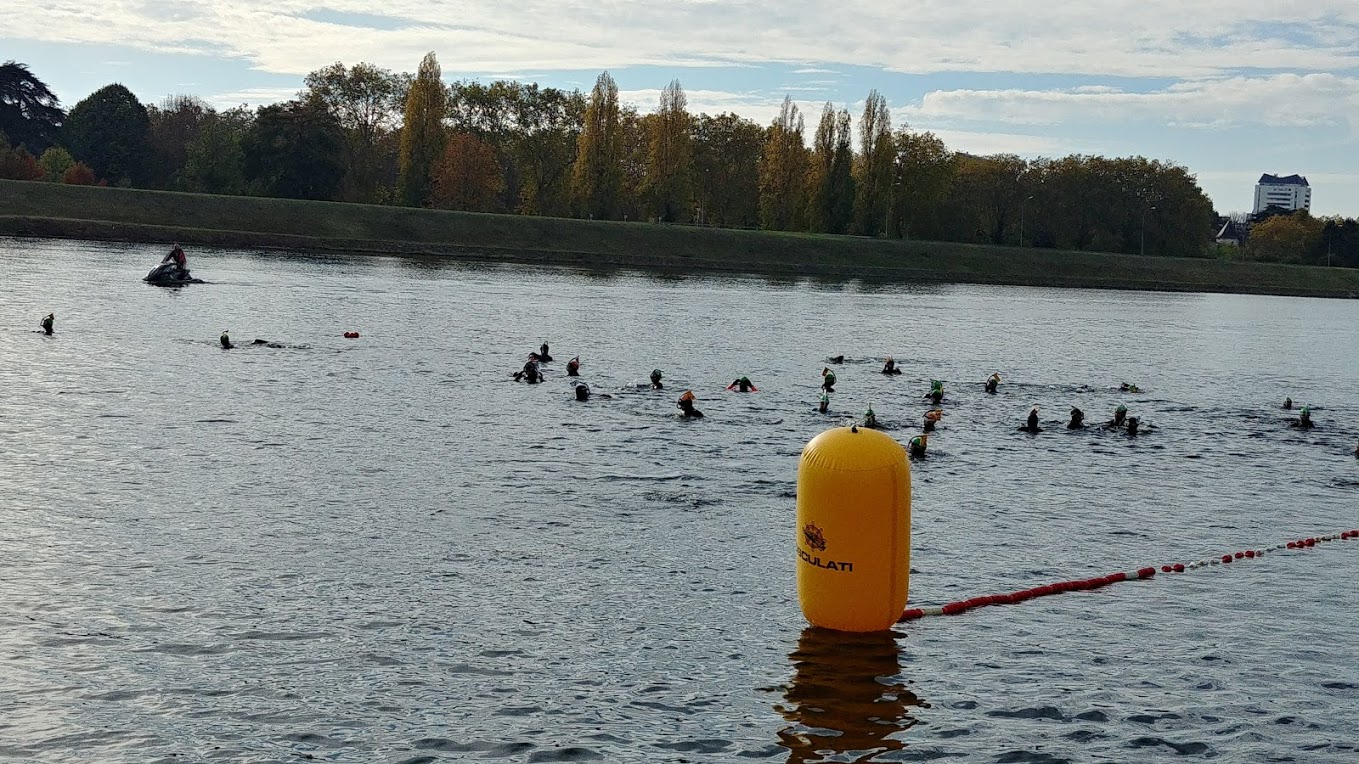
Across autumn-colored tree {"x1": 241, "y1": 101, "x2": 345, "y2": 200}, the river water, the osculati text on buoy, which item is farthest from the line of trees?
the osculati text on buoy

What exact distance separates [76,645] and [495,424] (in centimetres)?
1923

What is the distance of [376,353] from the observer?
51.2 metres

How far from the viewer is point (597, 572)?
66.8 ft

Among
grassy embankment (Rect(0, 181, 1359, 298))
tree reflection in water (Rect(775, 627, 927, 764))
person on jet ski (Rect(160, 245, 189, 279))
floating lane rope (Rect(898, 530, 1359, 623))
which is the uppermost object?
grassy embankment (Rect(0, 181, 1359, 298))

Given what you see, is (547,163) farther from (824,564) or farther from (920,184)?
(824,564)

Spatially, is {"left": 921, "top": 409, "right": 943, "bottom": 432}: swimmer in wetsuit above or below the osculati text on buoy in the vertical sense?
below

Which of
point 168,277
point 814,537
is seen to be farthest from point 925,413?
point 168,277

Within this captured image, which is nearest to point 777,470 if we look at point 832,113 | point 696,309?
point 696,309

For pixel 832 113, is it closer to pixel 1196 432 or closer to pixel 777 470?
pixel 1196 432

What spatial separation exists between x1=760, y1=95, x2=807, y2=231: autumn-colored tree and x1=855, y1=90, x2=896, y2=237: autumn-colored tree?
25.2 ft

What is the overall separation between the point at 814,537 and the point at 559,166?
591 feet

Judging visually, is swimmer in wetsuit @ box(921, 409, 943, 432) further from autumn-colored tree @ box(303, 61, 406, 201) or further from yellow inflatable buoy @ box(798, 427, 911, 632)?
autumn-colored tree @ box(303, 61, 406, 201)

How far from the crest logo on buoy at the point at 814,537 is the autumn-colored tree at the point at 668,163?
159916mm

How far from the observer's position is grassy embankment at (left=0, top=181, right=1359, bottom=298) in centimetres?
12681
